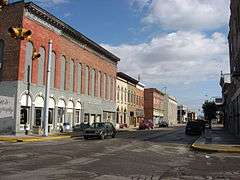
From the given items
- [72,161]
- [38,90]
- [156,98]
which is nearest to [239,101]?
[38,90]

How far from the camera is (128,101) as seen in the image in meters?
79.1

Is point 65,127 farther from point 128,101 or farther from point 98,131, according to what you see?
point 128,101

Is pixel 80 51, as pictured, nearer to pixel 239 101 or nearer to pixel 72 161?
pixel 239 101

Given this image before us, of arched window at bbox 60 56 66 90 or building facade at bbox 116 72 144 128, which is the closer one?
arched window at bbox 60 56 66 90

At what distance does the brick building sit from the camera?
1460 inches

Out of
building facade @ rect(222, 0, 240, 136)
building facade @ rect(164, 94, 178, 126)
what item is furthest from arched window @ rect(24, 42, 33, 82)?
building facade @ rect(164, 94, 178, 126)

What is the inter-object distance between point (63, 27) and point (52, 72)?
5613 millimetres

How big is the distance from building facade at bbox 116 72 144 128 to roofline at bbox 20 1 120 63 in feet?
40.9

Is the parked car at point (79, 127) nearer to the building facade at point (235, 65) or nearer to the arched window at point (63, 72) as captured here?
the arched window at point (63, 72)

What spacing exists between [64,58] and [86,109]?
9.38 meters

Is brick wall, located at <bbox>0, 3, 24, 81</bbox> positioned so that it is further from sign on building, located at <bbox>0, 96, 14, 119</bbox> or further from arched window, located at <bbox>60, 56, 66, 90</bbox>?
arched window, located at <bbox>60, 56, 66, 90</bbox>

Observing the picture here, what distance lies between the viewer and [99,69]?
5875 cm

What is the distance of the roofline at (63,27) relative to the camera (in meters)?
38.9

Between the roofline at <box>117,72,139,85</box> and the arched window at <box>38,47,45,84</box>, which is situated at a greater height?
the roofline at <box>117,72,139,85</box>
